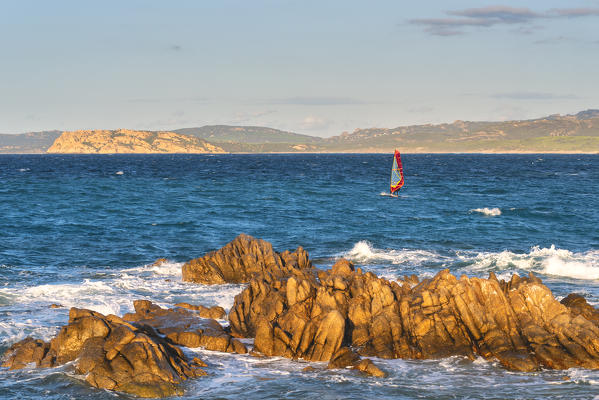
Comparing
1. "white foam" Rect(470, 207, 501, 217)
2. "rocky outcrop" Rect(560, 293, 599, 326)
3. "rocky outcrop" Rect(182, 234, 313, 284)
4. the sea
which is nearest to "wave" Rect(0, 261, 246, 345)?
the sea

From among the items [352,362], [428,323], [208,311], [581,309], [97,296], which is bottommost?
[352,362]

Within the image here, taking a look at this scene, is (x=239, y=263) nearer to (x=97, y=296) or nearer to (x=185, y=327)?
(x=97, y=296)

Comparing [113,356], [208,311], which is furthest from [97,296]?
[113,356]

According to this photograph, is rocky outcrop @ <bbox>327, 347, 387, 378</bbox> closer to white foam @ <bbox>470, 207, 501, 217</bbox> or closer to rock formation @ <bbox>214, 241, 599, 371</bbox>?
rock formation @ <bbox>214, 241, 599, 371</bbox>

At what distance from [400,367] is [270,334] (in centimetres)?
440

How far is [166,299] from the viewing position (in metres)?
29.8

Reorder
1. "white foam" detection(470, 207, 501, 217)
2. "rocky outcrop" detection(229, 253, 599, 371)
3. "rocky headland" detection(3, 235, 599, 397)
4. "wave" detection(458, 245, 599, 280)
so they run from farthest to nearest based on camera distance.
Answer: "white foam" detection(470, 207, 501, 217)
"wave" detection(458, 245, 599, 280)
"rocky outcrop" detection(229, 253, 599, 371)
"rocky headland" detection(3, 235, 599, 397)

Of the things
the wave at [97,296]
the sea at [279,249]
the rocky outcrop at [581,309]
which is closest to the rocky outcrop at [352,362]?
the sea at [279,249]

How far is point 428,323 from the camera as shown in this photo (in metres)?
22.7

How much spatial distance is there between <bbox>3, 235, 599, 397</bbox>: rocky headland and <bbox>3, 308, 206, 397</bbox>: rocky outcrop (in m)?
0.03

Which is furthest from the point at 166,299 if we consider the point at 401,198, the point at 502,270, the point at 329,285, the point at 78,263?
the point at 401,198

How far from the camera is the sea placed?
19.3 m

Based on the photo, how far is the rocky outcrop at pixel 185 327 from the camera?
22500 millimetres

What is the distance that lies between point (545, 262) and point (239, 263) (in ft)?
57.6
